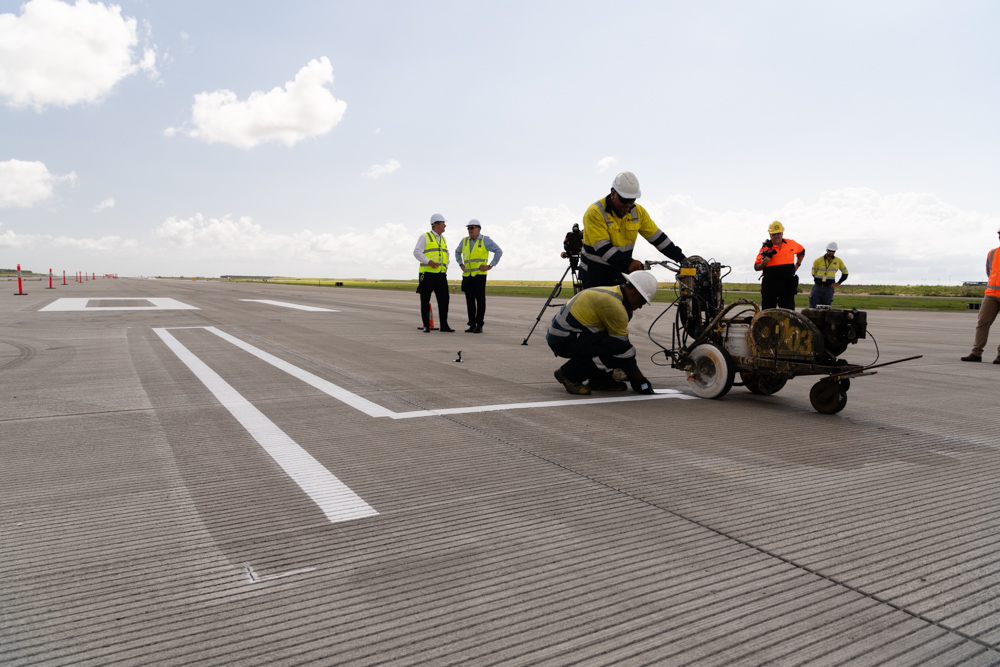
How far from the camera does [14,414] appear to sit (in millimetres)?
4543

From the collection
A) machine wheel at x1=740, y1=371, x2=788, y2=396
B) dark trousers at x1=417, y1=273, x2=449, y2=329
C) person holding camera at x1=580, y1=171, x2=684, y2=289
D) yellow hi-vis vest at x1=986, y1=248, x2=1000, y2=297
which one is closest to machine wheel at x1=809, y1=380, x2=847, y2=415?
machine wheel at x1=740, y1=371, x2=788, y2=396

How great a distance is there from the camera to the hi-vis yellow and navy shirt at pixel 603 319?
5578 millimetres

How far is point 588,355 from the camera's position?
5789mm

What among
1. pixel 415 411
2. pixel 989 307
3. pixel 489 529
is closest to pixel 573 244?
pixel 415 411

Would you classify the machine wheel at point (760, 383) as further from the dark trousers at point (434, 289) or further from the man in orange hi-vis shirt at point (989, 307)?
the dark trousers at point (434, 289)

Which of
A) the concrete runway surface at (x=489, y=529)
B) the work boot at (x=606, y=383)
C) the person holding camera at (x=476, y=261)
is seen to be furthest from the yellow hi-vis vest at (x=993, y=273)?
the person holding camera at (x=476, y=261)

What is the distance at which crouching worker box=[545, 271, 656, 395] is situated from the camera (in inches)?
220

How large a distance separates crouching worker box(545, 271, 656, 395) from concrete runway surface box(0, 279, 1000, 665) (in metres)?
0.50

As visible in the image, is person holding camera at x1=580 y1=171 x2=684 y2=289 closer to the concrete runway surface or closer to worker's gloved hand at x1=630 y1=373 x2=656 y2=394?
worker's gloved hand at x1=630 y1=373 x2=656 y2=394

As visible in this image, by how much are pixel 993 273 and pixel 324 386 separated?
8938 millimetres

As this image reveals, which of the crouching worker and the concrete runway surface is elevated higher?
the crouching worker

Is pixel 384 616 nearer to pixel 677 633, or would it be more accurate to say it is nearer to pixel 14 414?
pixel 677 633

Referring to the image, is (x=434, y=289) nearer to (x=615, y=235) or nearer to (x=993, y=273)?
(x=615, y=235)

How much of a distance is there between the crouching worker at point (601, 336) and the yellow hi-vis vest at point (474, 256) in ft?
18.7
